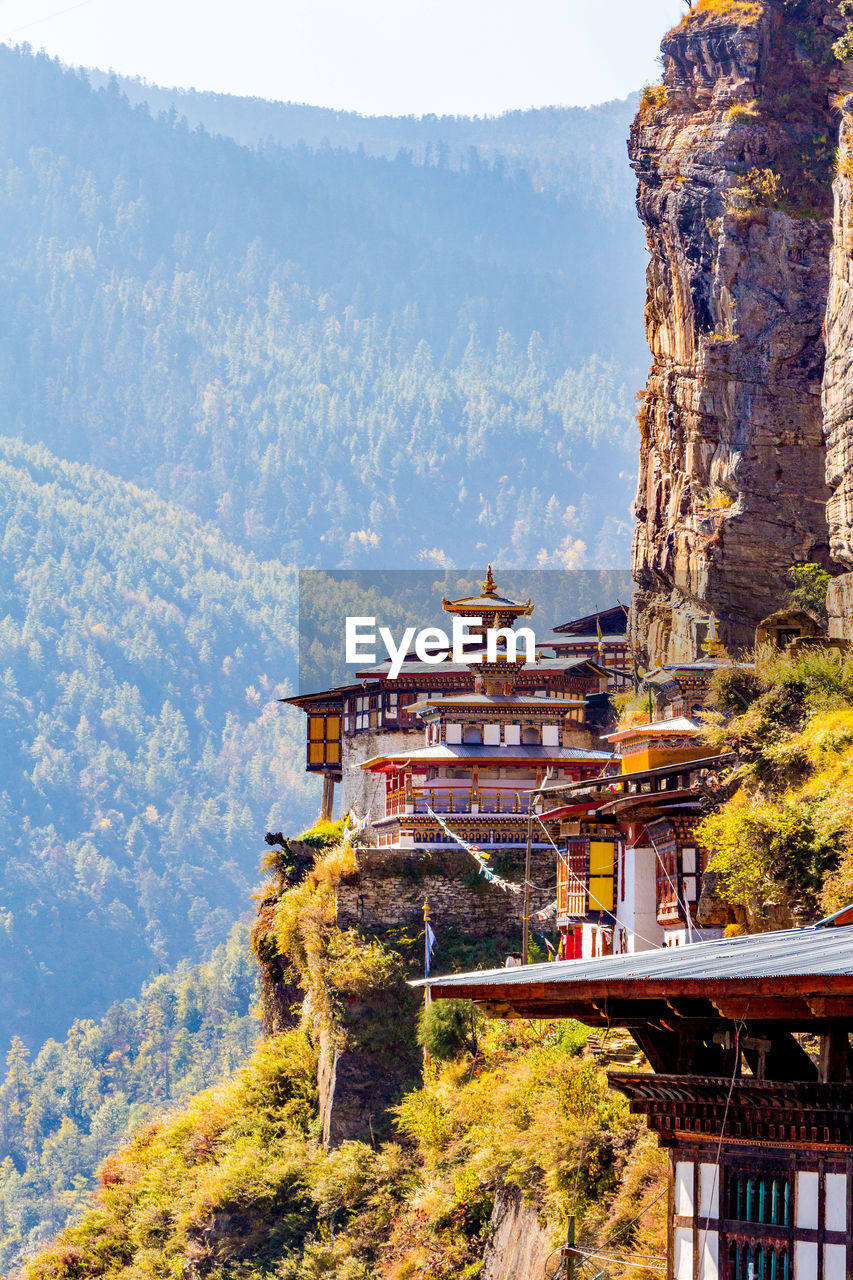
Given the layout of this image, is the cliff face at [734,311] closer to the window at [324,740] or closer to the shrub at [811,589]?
the shrub at [811,589]

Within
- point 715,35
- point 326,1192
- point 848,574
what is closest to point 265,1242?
point 326,1192

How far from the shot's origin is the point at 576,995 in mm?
15422

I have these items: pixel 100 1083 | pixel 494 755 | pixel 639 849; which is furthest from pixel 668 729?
pixel 100 1083

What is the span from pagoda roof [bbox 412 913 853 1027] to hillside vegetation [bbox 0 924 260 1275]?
121 metres

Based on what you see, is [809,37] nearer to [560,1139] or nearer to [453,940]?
[453,940]

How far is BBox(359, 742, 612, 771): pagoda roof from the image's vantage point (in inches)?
2094

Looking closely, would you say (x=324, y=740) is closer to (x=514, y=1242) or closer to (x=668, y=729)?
(x=668, y=729)

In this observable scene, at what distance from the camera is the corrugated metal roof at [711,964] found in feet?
48.1

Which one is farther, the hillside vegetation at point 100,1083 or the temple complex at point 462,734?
the hillside vegetation at point 100,1083

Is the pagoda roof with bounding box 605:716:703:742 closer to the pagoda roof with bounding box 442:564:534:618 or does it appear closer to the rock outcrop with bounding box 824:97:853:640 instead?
the rock outcrop with bounding box 824:97:853:640

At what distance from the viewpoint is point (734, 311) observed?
64812mm

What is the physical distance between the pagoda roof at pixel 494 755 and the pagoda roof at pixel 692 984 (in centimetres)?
3532

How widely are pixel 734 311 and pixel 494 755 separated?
1980 cm

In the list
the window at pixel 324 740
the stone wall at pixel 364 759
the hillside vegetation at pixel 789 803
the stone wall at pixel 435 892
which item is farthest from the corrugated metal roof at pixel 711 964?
the window at pixel 324 740
